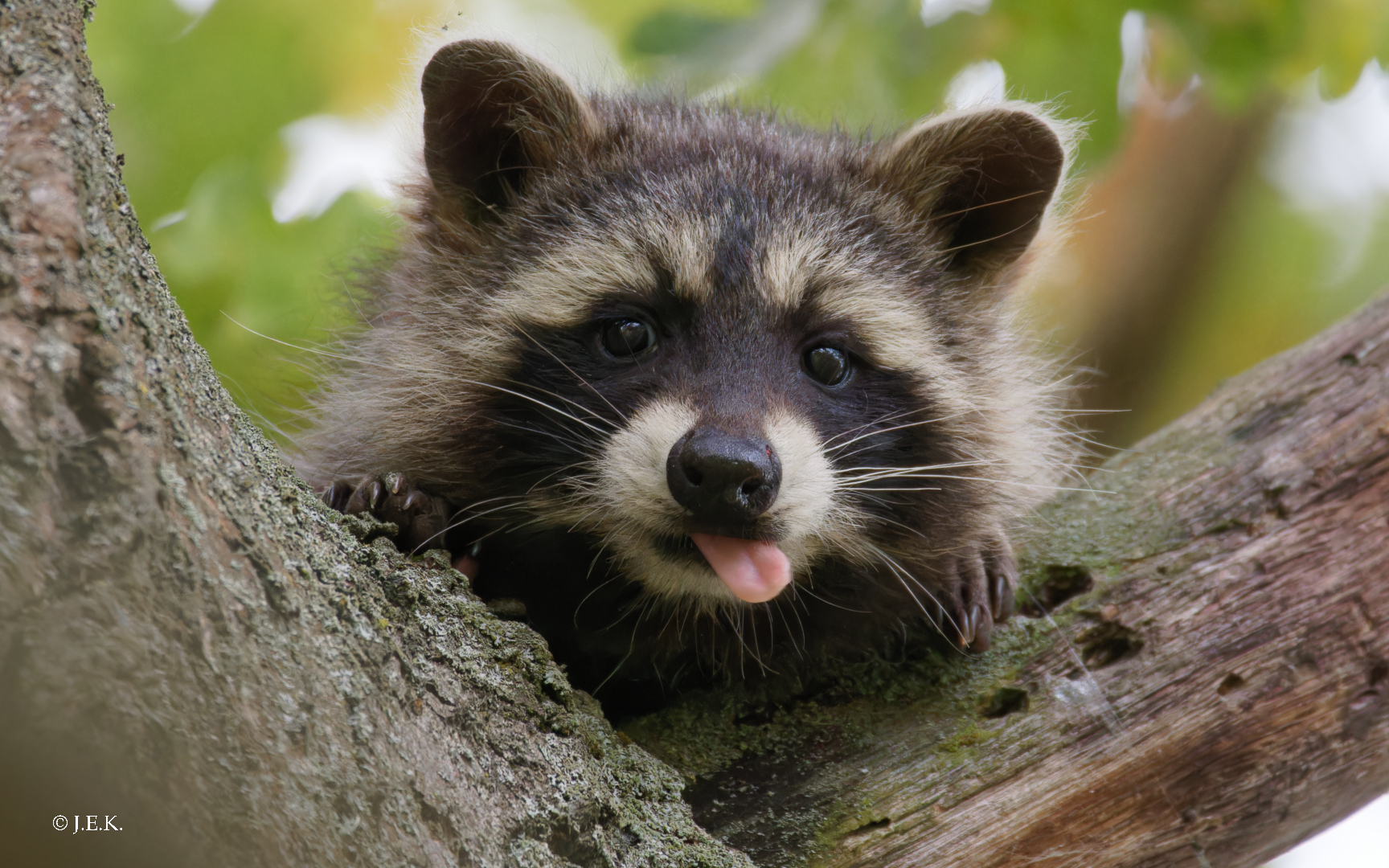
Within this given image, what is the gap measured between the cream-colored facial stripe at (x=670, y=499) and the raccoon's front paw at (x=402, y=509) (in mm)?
491

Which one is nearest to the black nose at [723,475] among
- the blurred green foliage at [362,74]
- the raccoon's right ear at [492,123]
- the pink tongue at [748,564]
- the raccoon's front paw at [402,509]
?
the pink tongue at [748,564]

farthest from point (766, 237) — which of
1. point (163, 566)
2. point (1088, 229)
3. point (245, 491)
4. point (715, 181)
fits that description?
point (1088, 229)

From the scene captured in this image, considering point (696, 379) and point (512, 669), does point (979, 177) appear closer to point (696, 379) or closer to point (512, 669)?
point (696, 379)

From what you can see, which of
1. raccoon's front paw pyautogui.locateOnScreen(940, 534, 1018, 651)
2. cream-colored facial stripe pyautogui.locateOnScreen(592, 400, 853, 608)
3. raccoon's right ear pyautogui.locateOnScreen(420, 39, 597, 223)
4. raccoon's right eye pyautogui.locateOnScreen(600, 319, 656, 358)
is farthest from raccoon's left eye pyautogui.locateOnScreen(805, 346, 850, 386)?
raccoon's right ear pyautogui.locateOnScreen(420, 39, 597, 223)

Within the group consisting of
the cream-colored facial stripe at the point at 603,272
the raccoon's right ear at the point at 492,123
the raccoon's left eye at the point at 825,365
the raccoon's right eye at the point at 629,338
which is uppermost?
the raccoon's right ear at the point at 492,123

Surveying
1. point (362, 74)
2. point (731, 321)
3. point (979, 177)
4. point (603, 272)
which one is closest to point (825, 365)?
point (731, 321)

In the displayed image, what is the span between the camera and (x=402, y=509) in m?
3.41

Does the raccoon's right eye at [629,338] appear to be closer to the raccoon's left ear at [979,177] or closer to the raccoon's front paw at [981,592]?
the raccoon's left ear at [979,177]

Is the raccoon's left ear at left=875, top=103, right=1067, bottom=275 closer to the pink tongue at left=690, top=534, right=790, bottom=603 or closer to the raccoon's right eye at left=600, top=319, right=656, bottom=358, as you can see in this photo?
the raccoon's right eye at left=600, top=319, right=656, bottom=358

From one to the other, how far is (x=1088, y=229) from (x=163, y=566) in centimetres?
590

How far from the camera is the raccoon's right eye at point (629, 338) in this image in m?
3.54

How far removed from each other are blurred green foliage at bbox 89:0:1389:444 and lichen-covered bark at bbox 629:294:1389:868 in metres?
1.68

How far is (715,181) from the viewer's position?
3.80 metres

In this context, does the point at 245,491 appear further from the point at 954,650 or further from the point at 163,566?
the point at 954,650
